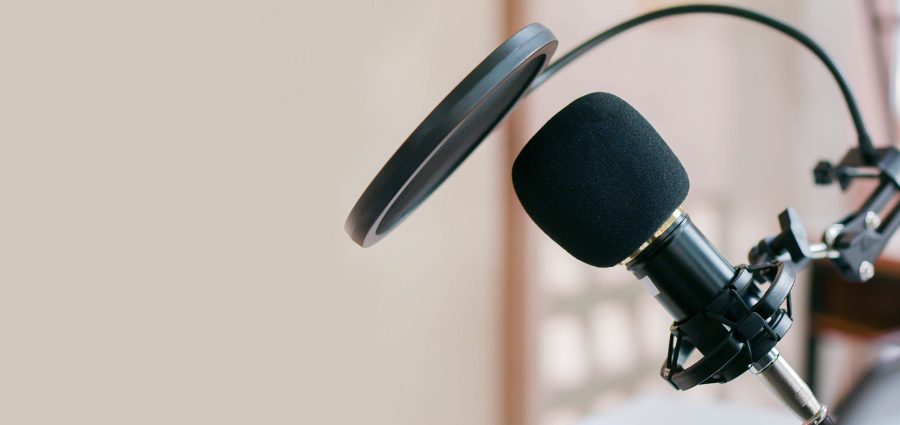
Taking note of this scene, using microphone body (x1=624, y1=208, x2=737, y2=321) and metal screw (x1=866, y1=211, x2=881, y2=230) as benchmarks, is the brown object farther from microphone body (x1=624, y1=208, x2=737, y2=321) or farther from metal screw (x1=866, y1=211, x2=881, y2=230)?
microphone body (x1=624, y1=208, x2=737, y2=321)

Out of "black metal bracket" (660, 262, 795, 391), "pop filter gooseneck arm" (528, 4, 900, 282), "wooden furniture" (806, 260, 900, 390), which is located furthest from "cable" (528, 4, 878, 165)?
"wooden furniture" (806, 260, 900, 390)

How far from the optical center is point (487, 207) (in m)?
1.10

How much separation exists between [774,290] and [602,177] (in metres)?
0.15

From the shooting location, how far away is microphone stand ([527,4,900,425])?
21.3 inches

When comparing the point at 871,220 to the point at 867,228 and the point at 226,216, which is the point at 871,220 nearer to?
the point at 867,228

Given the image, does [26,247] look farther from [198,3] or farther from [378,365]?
[378,365]

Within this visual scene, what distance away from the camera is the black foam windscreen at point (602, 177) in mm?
527

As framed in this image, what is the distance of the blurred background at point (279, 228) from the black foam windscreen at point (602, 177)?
0.38 meters

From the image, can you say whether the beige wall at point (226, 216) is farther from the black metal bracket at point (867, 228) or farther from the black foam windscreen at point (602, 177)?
the black metal bracket at point (867, 228)

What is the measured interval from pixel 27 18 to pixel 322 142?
32 cm

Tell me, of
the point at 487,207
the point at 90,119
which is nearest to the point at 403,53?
the point at 487,207

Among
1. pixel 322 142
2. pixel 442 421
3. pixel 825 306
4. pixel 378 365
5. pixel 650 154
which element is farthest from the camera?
pixel 825 306

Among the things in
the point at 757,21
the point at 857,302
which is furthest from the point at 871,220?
the point at 857,302

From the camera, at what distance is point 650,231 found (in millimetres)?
538
